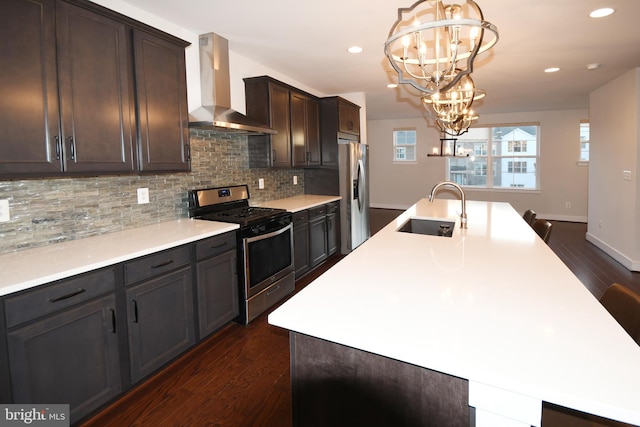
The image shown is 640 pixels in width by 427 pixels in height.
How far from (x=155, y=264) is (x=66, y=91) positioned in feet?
3.51

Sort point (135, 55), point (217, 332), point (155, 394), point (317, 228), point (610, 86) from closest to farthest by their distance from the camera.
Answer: point (155, 394) < point (135, 55) < point (217, 332) < point (317, 228) < point (610, 86)

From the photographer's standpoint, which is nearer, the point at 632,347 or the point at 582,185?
the point at 632,347

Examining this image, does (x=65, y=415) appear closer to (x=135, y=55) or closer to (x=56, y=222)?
(x=56, y=222)

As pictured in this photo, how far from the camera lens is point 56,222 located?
2141 mm

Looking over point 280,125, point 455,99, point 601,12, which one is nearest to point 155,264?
point 280,125

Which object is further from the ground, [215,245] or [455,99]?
[455,99]

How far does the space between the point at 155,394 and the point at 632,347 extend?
7.52ft

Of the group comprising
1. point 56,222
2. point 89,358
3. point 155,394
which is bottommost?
point 155,394

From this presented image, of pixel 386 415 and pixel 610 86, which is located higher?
pixel 610 86

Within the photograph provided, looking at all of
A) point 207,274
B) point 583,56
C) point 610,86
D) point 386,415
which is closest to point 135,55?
point 207,274

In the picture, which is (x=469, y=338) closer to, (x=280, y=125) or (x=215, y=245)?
(x=215, y=245)

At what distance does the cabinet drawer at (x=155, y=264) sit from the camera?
198 cm

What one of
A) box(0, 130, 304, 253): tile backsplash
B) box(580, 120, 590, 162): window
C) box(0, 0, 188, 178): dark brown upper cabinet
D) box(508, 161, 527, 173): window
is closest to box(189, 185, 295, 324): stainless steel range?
box(0, 130, 304, 253): tile backsplash

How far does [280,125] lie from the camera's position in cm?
401
